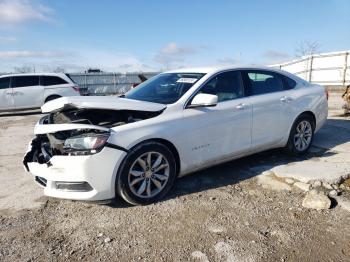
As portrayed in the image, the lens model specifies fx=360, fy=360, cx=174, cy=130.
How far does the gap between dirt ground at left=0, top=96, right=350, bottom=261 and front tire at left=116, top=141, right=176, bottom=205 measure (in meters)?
0.13

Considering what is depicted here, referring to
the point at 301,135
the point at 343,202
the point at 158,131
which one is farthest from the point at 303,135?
the point at 158,131

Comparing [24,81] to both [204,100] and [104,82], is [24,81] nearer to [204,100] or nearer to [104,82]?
[104,82]

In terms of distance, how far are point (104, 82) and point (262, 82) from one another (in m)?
20.1

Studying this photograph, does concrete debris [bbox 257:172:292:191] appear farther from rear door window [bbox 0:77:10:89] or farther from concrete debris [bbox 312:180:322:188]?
rear door window [bbox 0:77:10:89]

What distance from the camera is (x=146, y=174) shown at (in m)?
4.04

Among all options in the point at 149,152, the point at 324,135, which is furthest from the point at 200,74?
the point at 324,135

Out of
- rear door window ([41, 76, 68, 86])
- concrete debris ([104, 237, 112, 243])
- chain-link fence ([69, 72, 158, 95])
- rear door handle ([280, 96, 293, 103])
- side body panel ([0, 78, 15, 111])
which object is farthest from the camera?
chain-link fence ([69, 72, 158, 95])

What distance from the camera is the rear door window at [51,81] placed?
47.8 ft

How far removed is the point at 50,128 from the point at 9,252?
1.35 m

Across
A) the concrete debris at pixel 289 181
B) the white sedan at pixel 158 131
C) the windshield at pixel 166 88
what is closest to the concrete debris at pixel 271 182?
the concrete debris at pixel 289 181

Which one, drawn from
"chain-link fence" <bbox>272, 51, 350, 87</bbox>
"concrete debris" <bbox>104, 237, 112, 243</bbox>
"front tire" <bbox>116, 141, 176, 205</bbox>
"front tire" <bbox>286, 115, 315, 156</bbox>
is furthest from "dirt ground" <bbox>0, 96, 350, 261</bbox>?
"chain-link fence" <bbox>272, 51, 350, 87</bbox>

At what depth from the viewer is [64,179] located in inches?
147

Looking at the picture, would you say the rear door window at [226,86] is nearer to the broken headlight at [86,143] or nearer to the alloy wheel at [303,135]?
the alloy wheel at [303,135]

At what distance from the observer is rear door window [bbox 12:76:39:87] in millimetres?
14328
